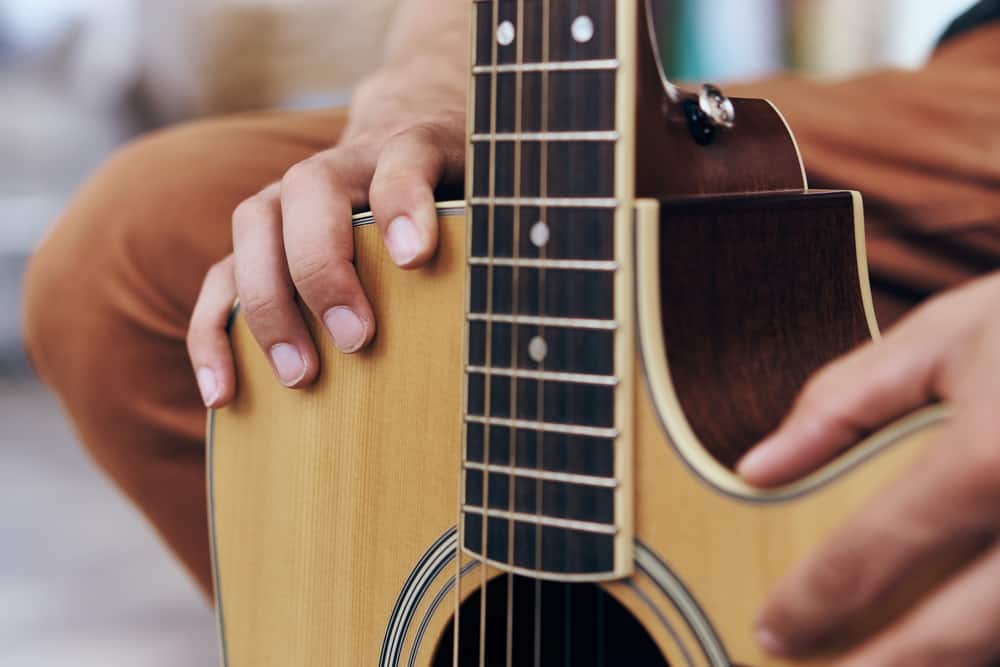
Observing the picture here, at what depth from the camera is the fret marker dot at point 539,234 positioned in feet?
1.45

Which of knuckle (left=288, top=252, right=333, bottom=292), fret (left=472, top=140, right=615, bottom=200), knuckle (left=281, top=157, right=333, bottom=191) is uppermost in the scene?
knuckle (left=281, top=157, right=333, bottom=191)

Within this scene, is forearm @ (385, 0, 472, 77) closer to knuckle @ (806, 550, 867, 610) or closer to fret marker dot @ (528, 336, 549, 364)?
fret marker dot @ (528, 336, 549, 364)

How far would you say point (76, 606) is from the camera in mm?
1519

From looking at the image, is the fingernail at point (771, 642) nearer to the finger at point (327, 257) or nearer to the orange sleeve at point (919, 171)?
the finger at point (327, 257)

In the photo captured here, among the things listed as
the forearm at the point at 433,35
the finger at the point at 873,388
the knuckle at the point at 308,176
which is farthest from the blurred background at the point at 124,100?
the finger at the point at 873,388

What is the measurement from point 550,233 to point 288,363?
19 centimetres

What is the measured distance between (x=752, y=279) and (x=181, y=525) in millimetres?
630

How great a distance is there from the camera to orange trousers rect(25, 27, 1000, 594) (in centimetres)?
81

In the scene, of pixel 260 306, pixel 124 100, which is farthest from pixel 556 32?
pixel 124 100

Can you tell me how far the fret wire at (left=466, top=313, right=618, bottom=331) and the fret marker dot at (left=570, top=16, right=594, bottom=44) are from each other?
0.37 feet

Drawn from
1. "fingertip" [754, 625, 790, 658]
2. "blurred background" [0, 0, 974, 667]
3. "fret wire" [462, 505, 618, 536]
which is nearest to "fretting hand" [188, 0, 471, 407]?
"fret wire" [462, 505, 618, 536]

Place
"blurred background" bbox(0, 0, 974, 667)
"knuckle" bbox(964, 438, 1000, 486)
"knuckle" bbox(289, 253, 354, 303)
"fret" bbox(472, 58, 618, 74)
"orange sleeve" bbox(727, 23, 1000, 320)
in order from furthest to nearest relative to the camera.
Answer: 1. "blurred background" bbox(0, 0, 974, 667)
2. "orange sleeve" bbox(727, 23, 1000, 320)
3. "knuckle" bbox(289, 253, 354, 303)
4. "fret" bbox(472, 58, 618, 74)
5. "knuckle" bbox(964, 438, 1000, 486)

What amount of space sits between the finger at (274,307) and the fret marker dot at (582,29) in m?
0.22

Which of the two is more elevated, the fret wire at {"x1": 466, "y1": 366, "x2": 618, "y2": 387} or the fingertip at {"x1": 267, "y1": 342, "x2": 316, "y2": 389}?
the fingertip at {"x1": 267, "y1": 342, "x2": 316, "y2": 389}
